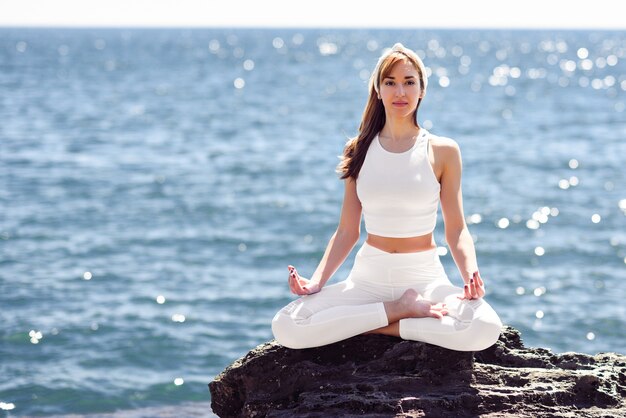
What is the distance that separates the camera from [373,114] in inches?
253

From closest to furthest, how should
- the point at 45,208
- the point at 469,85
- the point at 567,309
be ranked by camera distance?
the point at 567,309, the point at 45,208, the point at 469,85

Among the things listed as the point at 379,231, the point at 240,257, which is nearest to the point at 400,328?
the point at 379,231

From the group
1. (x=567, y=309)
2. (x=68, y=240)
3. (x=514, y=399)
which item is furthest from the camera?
(x=68, y=240)

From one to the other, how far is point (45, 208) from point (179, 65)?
191 feet

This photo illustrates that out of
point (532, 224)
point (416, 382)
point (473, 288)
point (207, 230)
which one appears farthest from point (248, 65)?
point (416, 382)

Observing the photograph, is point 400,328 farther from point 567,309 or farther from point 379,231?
point 567,309

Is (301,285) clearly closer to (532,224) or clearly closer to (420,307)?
(420,307)

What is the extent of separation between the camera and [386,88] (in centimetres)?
616

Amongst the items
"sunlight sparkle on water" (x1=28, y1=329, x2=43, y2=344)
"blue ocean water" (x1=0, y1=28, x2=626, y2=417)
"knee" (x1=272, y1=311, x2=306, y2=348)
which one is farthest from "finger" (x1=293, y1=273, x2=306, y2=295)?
"sunlight sparkle on water" (x1=28, y1=329, x2=43, y2=344)

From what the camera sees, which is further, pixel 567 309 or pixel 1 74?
pixel 1 74

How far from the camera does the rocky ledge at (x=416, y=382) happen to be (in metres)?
5.32

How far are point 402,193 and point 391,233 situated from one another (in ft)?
0.92

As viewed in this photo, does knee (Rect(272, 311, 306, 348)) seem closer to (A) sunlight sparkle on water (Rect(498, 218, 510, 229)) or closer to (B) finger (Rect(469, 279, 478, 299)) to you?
(B) finger (Rect(469, 279, 478, 299))

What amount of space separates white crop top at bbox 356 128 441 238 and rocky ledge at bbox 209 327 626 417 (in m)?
0.77
